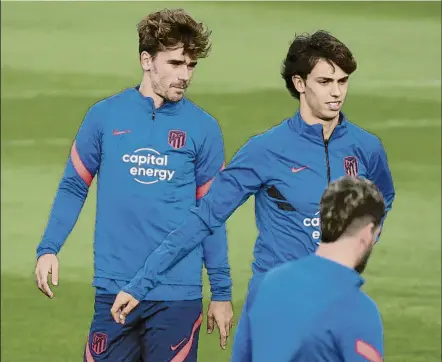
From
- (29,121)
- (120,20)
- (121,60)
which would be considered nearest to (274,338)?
(29,121)

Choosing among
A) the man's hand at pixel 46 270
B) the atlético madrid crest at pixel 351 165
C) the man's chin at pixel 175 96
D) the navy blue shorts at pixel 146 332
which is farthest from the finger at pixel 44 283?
the atlético madrid crest at pixel 351 165

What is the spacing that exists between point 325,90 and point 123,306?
1.18 meters

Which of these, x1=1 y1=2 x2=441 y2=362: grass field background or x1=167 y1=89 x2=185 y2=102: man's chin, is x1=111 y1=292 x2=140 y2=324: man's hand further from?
x1=1 y1=2 x2=441 y2=362: grass field background

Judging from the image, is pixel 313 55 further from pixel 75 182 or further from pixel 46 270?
pixel 46 270

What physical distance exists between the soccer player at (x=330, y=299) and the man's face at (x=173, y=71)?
2312 millimetres

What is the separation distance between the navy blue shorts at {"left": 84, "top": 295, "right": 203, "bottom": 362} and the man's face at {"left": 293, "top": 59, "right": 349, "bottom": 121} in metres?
Result: 1.09

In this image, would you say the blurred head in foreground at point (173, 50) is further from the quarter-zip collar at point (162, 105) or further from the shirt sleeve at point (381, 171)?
the shirt sleeve at point (381, 171)

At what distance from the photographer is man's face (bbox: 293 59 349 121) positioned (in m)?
6.17

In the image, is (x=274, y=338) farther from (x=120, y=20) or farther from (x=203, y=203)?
(x=120, y=20)

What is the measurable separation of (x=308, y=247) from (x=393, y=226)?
7.96m

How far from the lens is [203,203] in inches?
236

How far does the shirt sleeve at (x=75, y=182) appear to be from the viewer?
6.75 metres

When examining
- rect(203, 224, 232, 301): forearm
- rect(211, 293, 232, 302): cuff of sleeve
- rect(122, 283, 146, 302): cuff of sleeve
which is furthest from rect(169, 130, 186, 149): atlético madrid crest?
rect(122, 283, 146, 302): cuff of sleeve

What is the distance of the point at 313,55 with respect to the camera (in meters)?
6.28
